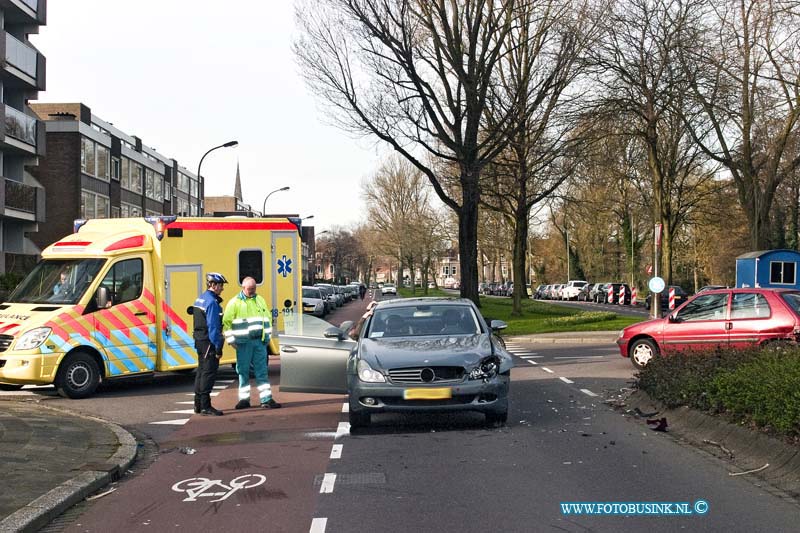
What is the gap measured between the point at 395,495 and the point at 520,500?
96 centimetres

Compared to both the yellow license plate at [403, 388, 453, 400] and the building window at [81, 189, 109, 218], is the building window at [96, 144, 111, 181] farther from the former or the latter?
the yellow license plate at [403, 388, 453, 400]

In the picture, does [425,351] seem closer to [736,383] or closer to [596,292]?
[736,383]

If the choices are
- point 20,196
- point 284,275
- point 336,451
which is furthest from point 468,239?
point 336,451

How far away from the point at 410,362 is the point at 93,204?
47378 millimetres

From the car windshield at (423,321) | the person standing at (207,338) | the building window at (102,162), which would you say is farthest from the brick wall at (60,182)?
the car windshield at (423,321)

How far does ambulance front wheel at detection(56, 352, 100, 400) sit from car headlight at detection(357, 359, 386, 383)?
591 cm

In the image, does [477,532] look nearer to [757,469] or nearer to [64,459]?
[757,469]

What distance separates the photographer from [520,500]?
6539 mm

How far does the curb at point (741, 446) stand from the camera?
277 inches

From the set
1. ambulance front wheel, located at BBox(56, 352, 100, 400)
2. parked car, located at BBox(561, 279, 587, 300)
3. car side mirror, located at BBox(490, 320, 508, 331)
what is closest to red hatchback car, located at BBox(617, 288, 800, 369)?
car side mirror, located at BBox(490, 320, 508, 331)

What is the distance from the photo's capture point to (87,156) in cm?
5159

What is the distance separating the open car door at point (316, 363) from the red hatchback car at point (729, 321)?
5557 mm

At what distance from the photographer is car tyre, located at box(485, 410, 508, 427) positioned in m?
9.78

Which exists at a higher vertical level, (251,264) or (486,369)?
(251,264)
